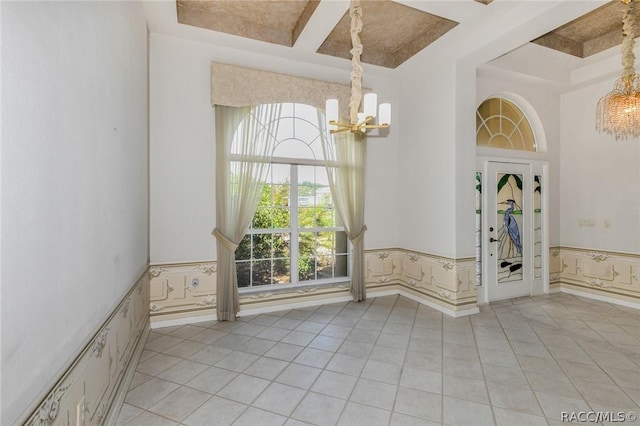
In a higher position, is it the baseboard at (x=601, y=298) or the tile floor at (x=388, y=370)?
the baseboard at (x=601, y=298)

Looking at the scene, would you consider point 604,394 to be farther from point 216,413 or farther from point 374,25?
point 374,25

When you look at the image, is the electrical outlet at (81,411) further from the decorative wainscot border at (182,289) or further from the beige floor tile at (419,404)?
the decorative wainscot border at (182,289)

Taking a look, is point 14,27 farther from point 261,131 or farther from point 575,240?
point 575,240

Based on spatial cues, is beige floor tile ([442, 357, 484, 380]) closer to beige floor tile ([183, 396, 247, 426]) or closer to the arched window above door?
beige floor tile ([183, 396, 247, 426])

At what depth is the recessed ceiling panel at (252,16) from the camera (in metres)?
3.12

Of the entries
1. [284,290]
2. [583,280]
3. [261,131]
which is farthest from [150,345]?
[583,280]

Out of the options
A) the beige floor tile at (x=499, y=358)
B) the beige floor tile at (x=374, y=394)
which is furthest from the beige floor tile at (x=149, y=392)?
the beige floor tile at (x=499, y=358)

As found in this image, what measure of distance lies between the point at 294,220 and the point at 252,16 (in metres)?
2.46

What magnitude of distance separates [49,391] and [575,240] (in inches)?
244

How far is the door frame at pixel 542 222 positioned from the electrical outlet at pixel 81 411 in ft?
14.1

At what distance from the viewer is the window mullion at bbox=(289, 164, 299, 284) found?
4.06 metres

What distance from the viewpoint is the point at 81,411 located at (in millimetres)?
1365

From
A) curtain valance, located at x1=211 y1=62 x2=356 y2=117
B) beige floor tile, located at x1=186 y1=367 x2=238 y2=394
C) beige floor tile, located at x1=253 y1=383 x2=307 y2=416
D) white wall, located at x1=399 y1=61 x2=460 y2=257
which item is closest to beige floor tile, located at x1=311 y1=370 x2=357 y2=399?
beige floor tile, located at x1=253 y1=383 x2=307 y2=416

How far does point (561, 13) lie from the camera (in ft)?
8.89
